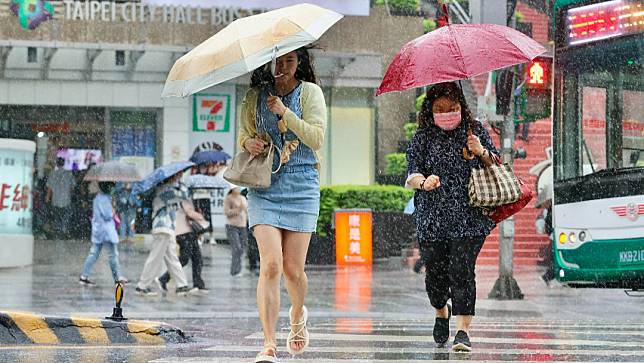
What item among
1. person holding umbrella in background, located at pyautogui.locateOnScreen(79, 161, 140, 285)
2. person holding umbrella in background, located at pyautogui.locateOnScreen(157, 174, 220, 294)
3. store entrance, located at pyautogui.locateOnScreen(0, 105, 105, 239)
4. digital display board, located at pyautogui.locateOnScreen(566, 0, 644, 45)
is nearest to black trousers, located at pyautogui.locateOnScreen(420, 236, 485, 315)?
digital display board, located at pyautogui.locateOnScreen(566, 0, 644, 45)

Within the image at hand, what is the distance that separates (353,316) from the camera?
1278cm

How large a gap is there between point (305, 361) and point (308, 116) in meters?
1.60

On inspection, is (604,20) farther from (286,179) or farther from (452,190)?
(286,179)

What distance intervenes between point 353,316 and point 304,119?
6.18 metres

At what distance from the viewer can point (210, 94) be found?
30359mm

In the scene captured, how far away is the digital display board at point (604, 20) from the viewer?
11.8 m

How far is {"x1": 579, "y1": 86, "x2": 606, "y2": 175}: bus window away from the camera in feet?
40.0

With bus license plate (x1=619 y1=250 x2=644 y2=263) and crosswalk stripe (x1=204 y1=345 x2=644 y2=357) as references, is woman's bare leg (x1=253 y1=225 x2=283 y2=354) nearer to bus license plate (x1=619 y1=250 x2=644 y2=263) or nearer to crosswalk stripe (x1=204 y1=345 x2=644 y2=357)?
crosswalk stripe (x1=204 y1=345 x2=644 y2=357)

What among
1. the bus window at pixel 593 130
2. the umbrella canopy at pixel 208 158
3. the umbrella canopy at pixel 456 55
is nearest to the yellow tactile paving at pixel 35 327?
the umbrella canopy at pixel 456 55

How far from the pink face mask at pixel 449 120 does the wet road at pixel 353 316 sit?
58.7 inches

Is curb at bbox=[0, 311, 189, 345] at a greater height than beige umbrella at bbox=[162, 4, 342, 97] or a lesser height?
lesser

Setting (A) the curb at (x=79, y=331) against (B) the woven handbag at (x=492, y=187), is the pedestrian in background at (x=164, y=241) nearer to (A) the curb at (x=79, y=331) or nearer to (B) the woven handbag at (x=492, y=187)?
(A) the curb at (x=79, y=331)

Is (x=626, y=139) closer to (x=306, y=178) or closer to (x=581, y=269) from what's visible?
(x=581, y=269)

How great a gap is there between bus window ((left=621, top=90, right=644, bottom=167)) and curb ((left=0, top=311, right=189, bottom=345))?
505 cm
